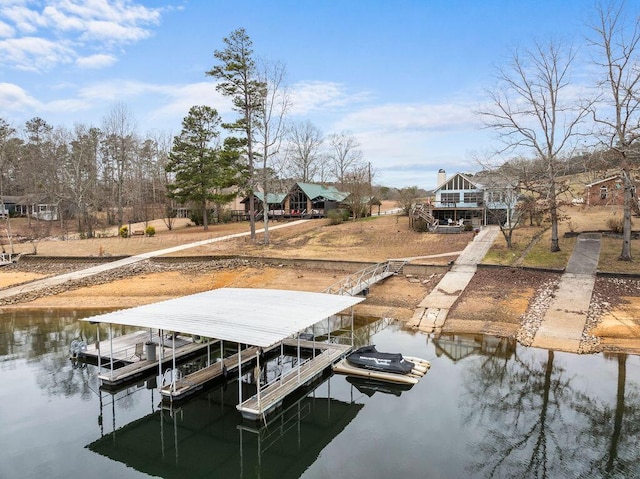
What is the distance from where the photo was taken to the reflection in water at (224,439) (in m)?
11.4

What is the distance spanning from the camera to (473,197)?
141 feet

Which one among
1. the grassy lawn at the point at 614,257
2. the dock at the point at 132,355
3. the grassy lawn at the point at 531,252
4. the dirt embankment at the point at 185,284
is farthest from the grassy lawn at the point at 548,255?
the dock at the point at 132,355

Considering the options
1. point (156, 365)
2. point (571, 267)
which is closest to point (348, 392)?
point (156, 365)

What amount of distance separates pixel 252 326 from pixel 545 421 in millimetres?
9169

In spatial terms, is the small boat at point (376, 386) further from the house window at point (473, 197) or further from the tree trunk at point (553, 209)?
the house window at point (473, 197)

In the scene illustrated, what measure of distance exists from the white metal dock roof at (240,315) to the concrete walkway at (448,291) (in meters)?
5.31

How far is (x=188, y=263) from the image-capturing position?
113 ft

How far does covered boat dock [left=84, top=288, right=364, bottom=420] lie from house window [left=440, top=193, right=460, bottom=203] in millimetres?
28274

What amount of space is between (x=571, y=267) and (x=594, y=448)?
17.4m

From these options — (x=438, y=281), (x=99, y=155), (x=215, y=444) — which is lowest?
(x=215, y=444)

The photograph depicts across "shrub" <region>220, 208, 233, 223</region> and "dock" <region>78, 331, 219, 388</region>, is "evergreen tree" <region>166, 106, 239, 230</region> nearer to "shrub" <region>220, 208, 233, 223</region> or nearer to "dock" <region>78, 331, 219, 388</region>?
"shrub" <region>220, 208, 233, 223</region>

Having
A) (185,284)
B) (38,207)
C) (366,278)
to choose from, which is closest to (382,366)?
(366,278)

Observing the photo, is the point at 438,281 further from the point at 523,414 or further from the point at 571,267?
the point at 523,414

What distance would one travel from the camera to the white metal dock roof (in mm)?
13695
